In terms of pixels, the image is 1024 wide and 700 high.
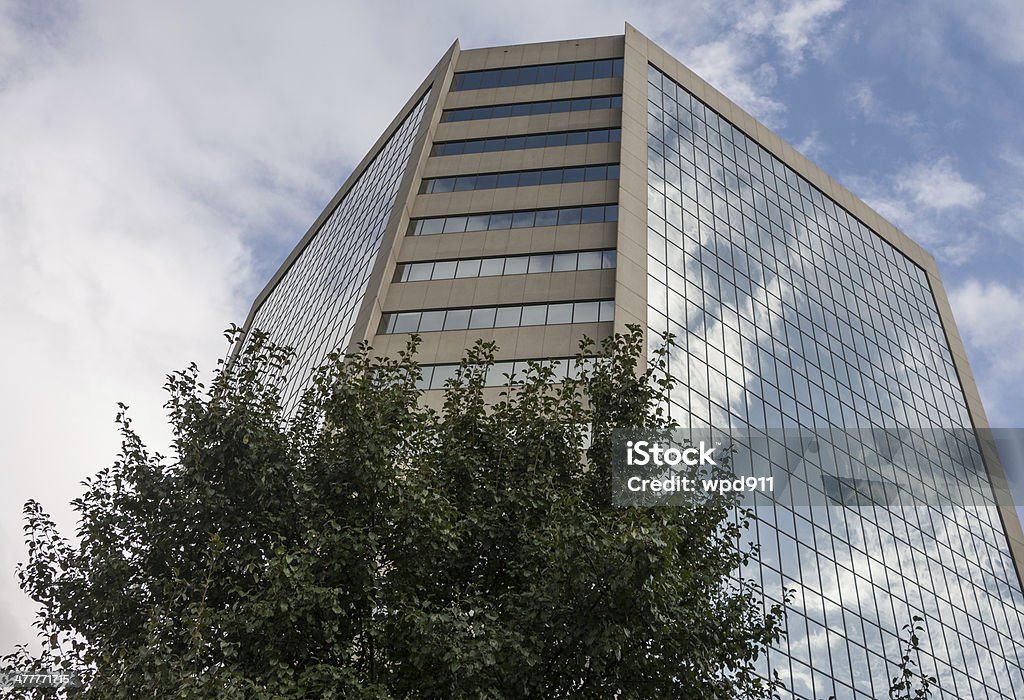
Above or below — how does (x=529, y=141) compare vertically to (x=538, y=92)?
below

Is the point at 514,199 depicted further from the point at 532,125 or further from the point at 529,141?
the point at 532,125

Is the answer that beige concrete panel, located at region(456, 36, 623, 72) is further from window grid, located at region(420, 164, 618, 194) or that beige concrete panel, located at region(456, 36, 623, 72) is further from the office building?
window grid, located at region(420, 164, 618, 194)

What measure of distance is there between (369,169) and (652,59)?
17.8m

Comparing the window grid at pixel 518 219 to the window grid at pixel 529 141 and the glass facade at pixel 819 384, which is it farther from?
the window grid at pixel 529 141

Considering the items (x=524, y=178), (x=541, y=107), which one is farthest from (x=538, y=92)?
(x=524, y=178)

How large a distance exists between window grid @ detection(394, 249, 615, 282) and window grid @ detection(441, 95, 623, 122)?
32.6ft

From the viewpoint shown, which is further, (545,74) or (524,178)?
(545,74)

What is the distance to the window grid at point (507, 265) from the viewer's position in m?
35.7

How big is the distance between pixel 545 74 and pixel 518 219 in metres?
10.8

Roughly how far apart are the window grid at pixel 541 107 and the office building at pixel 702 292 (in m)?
0.12

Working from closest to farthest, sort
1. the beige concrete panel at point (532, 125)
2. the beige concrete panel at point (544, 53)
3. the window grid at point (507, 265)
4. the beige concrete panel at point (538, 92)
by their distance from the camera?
the window grid at point (507, 265) < the beige concrete panel at point (532, 125) < the beige concrete panel at point (538, 92) < the beige concrete panel at point (544, 53)

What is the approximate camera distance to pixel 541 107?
4325cm

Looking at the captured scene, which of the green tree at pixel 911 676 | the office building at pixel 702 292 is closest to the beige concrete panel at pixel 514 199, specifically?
the office building at pixel 702 292

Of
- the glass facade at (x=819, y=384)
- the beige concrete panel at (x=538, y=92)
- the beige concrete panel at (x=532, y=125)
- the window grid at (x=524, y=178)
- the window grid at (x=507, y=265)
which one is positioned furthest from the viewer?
the beige concrete panel at (x=538, y=92)
